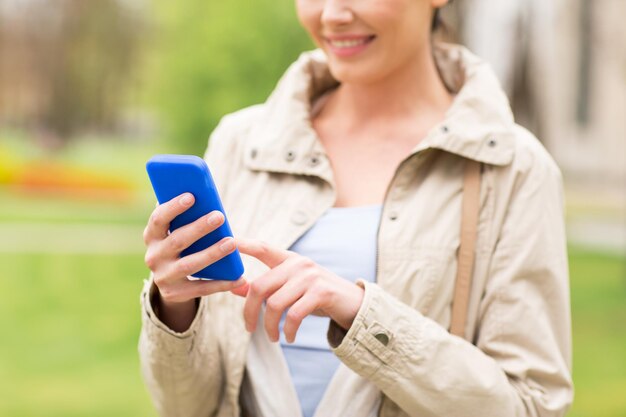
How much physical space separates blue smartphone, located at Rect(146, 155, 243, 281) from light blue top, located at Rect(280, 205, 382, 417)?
357 mm

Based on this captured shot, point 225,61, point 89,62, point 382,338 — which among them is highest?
point 382,338

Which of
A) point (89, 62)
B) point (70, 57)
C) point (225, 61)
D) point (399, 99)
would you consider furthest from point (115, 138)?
point (399, 99)

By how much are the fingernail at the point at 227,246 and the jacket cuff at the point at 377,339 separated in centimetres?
28

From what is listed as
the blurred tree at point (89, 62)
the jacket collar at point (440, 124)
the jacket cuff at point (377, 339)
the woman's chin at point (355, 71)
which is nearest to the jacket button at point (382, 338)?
the jacket cuff at point (377, 339)

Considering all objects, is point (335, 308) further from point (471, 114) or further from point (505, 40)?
→ point (505, 40)

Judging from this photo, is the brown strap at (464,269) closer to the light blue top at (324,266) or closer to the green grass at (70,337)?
the light blue top at (324,266)

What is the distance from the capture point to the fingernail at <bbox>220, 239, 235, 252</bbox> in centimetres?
171

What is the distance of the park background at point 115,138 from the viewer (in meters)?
7.96

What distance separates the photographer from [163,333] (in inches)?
78.0

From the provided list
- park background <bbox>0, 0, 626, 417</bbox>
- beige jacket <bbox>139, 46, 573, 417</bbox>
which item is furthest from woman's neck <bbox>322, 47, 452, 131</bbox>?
park background <bbox>0, 0, 626, 417</bbox>

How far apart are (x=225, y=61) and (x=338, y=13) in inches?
518

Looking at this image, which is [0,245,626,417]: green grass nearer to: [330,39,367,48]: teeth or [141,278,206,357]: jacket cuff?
[141,278,206,357]: jacket cuff

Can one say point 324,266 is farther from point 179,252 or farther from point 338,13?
point 338,13

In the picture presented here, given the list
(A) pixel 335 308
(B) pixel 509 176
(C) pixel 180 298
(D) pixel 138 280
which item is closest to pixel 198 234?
(C) pixel 180 298
